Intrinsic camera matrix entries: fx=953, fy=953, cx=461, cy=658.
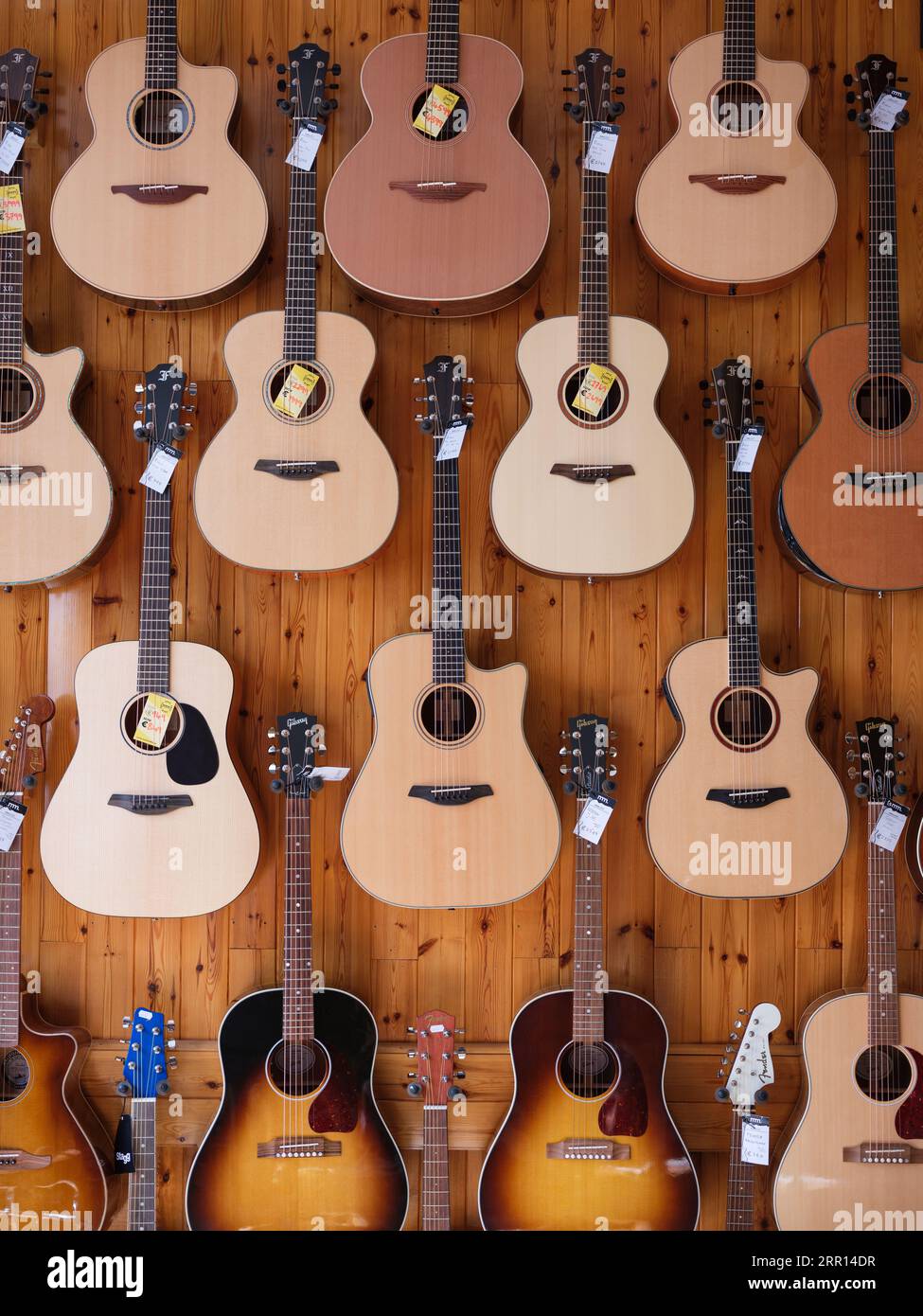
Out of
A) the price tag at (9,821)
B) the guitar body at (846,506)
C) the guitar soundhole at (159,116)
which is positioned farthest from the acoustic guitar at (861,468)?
the price tag at (9,821)

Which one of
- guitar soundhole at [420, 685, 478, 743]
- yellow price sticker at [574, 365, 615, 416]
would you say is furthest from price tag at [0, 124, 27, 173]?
guitar soundhole at [420, 685, 478, 743]

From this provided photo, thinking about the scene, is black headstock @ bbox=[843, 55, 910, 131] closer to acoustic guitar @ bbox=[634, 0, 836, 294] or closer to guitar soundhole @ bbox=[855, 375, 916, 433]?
acoustic guitar @ bbox=[634, 0, 836, 294]

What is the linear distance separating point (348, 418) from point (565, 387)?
53 cm

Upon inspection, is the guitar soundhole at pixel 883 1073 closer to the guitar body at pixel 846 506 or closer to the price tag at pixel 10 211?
the guitar body at pixel 846 506

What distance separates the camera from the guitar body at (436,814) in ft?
7.43

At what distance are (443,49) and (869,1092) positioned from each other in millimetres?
2740

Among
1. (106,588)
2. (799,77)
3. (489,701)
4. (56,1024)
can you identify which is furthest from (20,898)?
(799,77)

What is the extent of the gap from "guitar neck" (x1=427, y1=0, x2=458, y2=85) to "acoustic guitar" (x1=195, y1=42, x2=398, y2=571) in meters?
0.24

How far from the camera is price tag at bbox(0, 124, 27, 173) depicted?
7.93 ft

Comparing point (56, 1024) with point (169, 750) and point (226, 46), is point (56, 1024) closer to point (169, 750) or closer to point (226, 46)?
point (169, 750)

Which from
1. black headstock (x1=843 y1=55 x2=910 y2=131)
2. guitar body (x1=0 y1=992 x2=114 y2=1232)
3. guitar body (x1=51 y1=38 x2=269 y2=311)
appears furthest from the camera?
black headstock (x1=843 y1=55 x2=910 y2=131)

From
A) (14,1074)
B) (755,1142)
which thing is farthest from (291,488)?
(755,1142)

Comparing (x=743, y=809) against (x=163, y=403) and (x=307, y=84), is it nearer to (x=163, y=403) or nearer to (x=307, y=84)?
(x=163, y=403)

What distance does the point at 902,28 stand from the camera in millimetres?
2582
